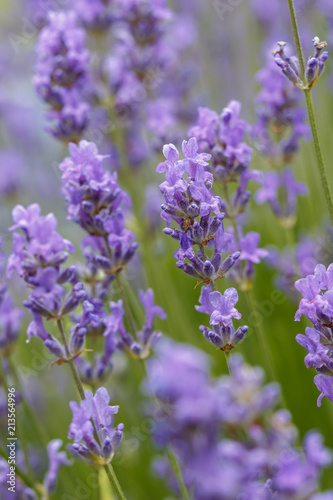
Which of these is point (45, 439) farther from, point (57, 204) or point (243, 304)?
point (57, 204)

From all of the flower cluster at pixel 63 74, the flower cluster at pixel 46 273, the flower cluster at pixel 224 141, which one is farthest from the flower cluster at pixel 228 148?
the flower cluster at pixel 63 74

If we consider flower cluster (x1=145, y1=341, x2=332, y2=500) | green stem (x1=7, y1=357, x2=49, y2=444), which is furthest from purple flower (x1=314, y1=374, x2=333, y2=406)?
green stem (x1=7, y1=357, x2=49, y2=444)

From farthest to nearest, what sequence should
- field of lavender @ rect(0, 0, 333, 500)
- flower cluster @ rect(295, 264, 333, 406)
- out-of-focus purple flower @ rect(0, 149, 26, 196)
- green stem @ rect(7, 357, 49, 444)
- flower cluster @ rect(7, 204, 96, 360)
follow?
→ out-of-focus purple flower @ rect(0, 149, 26, 196) → green stem @ rect(7, 357, 49, 444) → flower cluster @ rect(7, 204, 96, 360) → flower cluster @ rect(295, 264, 333, 406) → field of lavender @ rect(0, 0, 333, 500)

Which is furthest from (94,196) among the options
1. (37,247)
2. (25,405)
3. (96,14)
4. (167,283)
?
(96,14)

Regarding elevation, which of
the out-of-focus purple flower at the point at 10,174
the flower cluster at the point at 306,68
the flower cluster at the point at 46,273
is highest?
the flower cluster at the point at 306,68

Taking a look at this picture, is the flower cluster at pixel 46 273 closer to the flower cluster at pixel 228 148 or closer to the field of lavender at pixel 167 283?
the field of lavender at pixel 167 283

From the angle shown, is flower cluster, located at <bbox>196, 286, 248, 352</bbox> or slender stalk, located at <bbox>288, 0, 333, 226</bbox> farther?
slender stalk, located at <bbox>288, 0, 333, 226</bbox>

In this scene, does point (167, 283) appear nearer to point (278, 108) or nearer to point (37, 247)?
point (278, 108)

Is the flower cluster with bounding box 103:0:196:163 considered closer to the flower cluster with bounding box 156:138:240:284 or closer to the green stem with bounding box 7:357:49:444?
the green stem with bounding box 7:357:49:444
